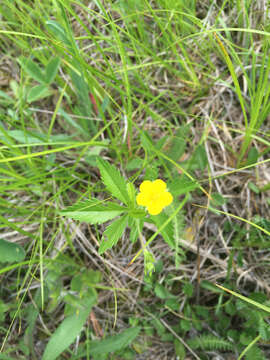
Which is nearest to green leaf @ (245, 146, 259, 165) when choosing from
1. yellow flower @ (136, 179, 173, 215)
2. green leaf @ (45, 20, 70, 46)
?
yellow flower @ (136, 179, 173, 215)

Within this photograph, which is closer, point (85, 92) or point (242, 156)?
point (242, 156)

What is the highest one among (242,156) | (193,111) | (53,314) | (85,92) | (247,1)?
(247,1)

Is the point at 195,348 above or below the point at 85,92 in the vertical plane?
below

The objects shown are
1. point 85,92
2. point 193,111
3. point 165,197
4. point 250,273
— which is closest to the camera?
point 165,197

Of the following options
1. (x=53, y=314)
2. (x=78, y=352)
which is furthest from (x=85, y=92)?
(x=78, y=352)

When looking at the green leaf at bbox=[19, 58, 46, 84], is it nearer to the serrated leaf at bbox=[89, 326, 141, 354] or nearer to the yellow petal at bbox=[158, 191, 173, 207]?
the yellow petal at bbox=[158, 191, 173, 207]

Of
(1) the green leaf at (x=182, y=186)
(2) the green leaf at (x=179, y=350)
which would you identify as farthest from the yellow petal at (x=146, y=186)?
(2) the green leaf at (x=179, y=350)

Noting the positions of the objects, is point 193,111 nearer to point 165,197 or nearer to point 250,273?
point 165,197
